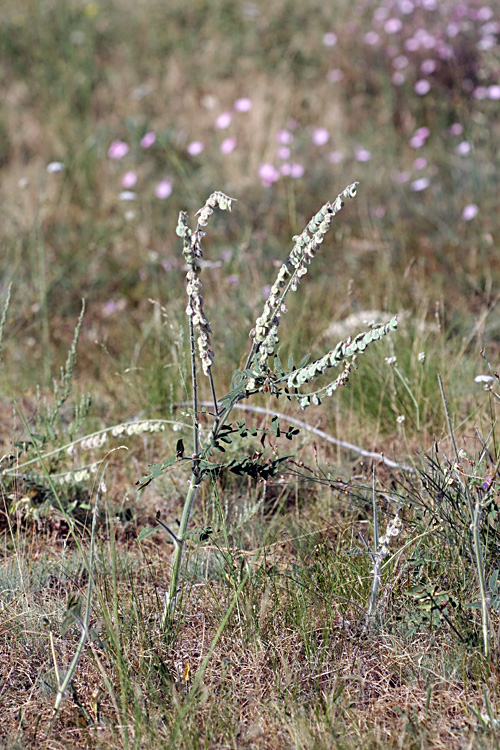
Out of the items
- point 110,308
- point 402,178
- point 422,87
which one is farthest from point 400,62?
point 110,308

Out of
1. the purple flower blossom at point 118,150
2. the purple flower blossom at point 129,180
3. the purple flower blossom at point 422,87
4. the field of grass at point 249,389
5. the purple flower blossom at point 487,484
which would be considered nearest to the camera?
the field of grass at point 249,389

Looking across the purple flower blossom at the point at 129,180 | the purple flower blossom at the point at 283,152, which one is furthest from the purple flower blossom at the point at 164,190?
the purple flower blossom at the point at 283,152

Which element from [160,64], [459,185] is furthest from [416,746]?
[160,64]

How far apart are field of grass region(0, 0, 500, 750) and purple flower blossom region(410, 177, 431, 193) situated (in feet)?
0.22

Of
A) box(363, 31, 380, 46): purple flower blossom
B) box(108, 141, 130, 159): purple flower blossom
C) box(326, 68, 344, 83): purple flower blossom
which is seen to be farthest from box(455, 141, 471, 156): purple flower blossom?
box(108, 141, 130, 159): purple flower blossom

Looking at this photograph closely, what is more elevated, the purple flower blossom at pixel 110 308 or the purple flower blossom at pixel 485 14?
the purple flower blossom at pixel 485 14

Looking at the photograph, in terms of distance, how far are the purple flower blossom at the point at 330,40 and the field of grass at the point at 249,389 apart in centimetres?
4

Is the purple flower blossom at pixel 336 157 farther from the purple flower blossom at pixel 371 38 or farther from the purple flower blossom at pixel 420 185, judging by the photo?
the purple flower blossom at pixel 371 38

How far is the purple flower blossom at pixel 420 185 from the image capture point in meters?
4.29

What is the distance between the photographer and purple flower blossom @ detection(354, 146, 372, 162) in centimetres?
466

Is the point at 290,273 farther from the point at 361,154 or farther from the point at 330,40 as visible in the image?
the point at 330,40

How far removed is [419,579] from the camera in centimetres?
177

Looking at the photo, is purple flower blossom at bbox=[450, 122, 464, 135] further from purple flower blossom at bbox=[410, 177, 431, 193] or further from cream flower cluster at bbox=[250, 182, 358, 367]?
cream flower cluster at bbox=[250, 182, 358, 367]

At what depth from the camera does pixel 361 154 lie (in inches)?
183
